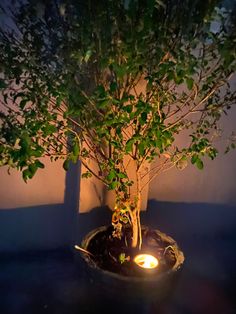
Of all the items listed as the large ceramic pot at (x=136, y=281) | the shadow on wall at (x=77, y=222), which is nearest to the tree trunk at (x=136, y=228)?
the large ceramic pot at (x=136, y=281)

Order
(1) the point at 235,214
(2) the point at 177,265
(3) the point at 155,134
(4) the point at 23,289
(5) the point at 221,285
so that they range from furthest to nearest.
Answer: (1) the point at 235,214, (5) the point at 221,285, (4) the point at 23,289, (2) the point at 177,265, (3) the point at 155,134

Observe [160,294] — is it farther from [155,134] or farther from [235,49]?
[235,49]

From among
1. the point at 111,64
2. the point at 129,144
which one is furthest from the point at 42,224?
the point at 111,64

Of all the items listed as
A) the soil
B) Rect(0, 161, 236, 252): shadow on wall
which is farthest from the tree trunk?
Rect(0, 161, 236, 252): shadow on wall

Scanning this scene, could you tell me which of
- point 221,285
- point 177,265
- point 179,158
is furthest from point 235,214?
point 179,158

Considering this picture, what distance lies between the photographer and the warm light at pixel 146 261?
8.00 feet

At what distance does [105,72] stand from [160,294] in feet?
5.10

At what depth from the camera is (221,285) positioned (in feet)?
9.82

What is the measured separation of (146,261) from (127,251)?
0.61 feet

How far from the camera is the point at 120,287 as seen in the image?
2246 millimetres

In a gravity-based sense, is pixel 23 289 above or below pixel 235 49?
below

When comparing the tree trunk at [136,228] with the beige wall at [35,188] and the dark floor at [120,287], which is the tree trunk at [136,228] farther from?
the beige wall at [35,188]

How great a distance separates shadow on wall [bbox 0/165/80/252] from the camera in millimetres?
3109

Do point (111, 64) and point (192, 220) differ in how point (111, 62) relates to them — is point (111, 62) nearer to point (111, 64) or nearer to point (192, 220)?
point (111, 64)
